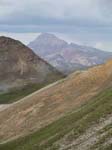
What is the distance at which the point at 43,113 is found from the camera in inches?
3561

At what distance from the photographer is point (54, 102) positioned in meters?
96.2

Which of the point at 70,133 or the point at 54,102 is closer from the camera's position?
the point at 70,133

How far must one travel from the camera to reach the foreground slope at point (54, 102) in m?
85.4

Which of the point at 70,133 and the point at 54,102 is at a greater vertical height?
the point at 70,133

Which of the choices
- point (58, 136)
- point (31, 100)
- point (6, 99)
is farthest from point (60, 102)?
point (6, 99)

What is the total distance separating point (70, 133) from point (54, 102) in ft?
136

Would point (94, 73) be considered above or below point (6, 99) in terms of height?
above

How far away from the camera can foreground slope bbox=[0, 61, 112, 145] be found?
85375 millimetres

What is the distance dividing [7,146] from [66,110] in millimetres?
20135

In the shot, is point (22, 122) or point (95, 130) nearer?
point (95, 130)

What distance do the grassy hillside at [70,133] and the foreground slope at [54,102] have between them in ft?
42.7

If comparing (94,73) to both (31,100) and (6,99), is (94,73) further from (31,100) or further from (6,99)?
(6,99)

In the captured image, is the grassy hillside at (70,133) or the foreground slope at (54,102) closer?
the grassy hillside at (70,133)

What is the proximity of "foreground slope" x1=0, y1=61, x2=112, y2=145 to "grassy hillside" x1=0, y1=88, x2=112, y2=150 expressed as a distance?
13.0m
